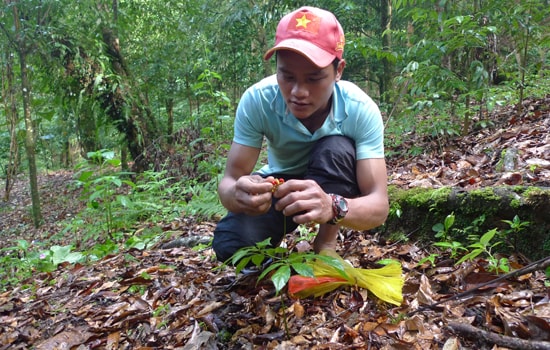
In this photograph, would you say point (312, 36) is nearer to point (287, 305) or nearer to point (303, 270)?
point (303, 270)

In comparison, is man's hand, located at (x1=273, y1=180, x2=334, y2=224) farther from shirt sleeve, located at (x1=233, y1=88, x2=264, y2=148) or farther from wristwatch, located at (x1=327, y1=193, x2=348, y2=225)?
shirt sleeve, located at (x1=233, y1=88, x2=264, y2=148)

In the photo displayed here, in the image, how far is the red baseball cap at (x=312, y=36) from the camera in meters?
1.75

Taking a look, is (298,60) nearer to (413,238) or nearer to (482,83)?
(413,238)

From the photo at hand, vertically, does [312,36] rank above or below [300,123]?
above

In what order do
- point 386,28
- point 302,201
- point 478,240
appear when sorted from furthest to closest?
point 386,28 → point 478,240 → point 302,201

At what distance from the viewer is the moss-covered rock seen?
6.07ft

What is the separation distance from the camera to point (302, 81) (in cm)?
182

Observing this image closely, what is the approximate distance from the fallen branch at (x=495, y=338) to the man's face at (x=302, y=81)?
1078 mm

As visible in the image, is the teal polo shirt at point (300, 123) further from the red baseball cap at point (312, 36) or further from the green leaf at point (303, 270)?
the green leaf at point (303, 270)

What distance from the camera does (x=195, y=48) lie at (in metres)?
9.16

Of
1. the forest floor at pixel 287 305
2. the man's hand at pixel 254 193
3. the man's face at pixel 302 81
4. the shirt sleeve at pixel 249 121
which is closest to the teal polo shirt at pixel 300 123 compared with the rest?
the shirt sleeve at pixel 249 121

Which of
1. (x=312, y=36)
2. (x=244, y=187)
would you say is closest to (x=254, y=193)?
(x=244, y=187)

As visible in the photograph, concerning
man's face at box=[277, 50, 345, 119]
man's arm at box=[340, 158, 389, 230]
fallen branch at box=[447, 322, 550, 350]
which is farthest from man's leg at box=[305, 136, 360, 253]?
fallen branch at box=[447, 322, 550, 350]

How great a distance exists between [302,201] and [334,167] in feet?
1.77
